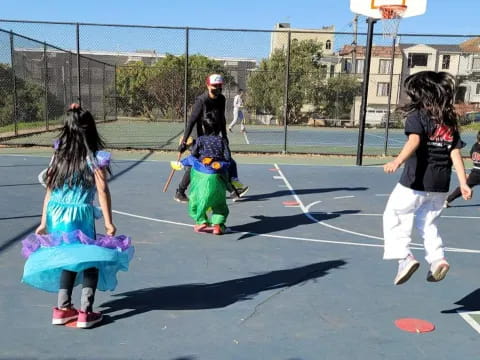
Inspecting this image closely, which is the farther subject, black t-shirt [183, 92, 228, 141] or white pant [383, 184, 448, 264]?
black t-shirt [183, 92, 228, 141]

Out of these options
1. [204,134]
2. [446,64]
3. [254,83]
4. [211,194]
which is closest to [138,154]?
[204,134]

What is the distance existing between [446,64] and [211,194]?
46487mm

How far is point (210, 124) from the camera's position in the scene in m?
6.53

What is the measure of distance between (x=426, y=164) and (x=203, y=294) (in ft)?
6.79

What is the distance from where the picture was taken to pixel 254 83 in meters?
29.7

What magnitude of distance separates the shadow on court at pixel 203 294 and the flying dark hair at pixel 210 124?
8.19 feet

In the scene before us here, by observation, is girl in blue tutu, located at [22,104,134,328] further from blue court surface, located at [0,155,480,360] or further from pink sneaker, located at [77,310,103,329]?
blue court surface, located at [0,155,480,360]

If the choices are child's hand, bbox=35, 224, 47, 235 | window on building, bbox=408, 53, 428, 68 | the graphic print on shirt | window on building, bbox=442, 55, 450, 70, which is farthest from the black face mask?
window on building, bbox=408, 53, 428, 68

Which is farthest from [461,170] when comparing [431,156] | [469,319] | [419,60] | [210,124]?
[419,60]

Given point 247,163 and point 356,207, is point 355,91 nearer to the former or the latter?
point 247,163

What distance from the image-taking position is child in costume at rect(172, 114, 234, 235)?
580 centimetres

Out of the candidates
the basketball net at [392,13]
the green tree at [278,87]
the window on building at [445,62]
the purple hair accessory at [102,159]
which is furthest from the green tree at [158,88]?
the window on building at [445,62]

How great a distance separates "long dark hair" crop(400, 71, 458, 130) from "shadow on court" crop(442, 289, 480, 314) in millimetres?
1441

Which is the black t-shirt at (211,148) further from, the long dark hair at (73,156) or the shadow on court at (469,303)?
the shadow on court at (469,303)
